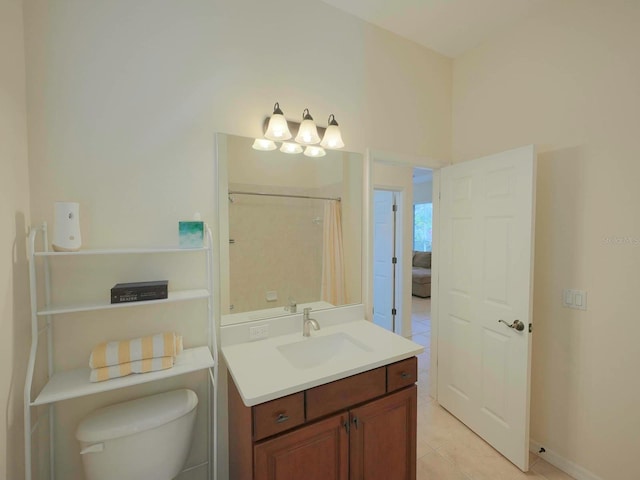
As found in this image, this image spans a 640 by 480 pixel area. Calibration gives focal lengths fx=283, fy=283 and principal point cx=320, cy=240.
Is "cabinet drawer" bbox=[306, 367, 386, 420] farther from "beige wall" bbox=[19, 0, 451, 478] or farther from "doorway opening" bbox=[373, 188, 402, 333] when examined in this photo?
"doorway opening" bbox=[373, 188, 402, 333]

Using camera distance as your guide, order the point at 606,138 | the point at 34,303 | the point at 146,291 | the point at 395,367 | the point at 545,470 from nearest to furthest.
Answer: the point at 34,303
the point at 146,291
the point at 395,367
the point at 606,138
the point at 545,470

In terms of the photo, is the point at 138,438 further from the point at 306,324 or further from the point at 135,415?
the point at 306,324

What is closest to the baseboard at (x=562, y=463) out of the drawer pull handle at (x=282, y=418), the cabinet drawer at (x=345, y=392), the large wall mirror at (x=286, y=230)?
the cabinet drawer at (x=345, y=392)

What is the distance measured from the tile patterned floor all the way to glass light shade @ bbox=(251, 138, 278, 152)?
7.22 feet

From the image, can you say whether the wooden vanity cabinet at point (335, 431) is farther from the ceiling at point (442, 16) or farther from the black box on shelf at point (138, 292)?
the ceiling at point (442, 16)

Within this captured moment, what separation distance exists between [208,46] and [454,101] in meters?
1.98

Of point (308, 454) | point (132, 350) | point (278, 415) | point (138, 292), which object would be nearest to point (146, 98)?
point (138, 292)

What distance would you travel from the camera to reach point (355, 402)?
4.36 ft

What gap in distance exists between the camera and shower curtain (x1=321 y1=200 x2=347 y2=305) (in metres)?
1.92

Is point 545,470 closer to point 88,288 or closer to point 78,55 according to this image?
point 88,288

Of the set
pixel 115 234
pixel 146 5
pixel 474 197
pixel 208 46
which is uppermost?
pixel 146 5

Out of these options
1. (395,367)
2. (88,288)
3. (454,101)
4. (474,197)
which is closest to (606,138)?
(474,197)

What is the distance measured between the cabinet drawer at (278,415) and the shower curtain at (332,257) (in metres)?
0.79

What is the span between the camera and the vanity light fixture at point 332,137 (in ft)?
5.78
